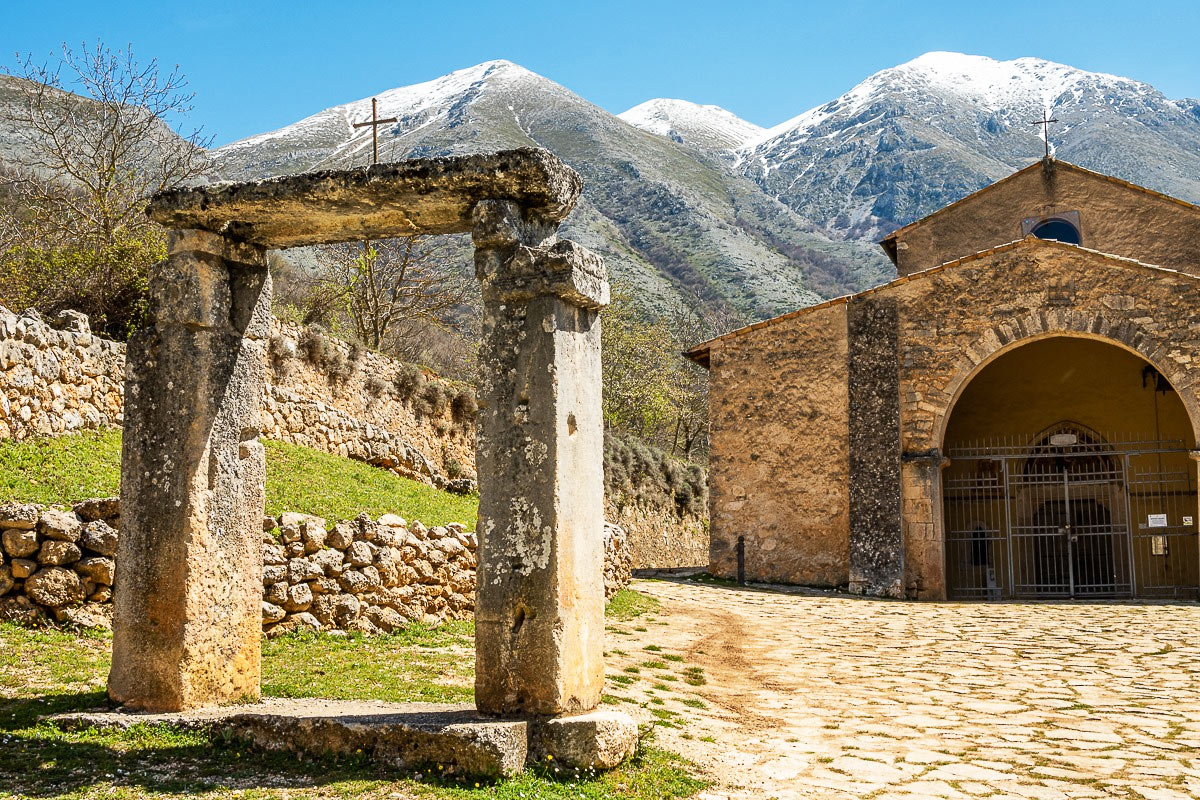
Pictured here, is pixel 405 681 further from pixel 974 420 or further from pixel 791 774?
pixel 974 420

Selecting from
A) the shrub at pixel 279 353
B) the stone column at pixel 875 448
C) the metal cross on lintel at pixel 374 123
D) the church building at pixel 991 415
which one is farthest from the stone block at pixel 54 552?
the stone column at pixel 875 448

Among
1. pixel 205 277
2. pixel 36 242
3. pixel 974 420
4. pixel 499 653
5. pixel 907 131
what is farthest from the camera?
pixel 907 131

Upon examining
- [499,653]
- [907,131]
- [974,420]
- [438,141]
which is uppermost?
[907,131]

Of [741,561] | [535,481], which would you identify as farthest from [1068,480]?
[535,481]

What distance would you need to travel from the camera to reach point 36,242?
48.7ft

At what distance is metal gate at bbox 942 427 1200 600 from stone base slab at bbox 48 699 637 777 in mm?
14509

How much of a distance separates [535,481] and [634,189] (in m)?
60.5

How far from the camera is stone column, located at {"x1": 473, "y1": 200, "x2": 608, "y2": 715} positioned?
560 centimetres

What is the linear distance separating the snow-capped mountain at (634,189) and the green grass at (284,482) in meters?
30.0

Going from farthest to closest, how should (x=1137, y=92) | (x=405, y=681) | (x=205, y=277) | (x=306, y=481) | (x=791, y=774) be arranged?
(x=1137, y=92)
(x=306, y=481)
(x=405, y=681)
(x=205, y=277)
(x=791, y=774)

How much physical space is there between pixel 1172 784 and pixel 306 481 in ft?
33.1

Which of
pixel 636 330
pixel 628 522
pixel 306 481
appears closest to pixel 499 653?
pixel 306 481

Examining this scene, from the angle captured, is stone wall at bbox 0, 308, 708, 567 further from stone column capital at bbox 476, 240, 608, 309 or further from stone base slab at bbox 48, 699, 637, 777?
stone column capital at bbox 476, 240, 608, 309

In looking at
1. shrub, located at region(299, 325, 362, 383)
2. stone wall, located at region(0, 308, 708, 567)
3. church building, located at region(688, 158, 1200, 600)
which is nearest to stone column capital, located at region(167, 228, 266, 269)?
stone wall, located at region(0, 308, 708, 567)
